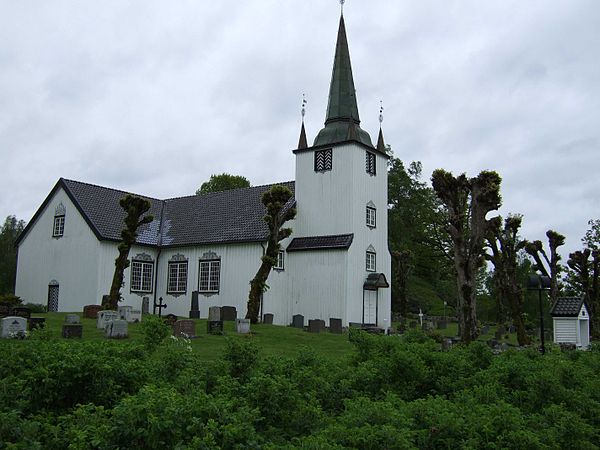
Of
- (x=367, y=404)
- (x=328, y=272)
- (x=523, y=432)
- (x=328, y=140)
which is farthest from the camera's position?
(x=328, y=140)

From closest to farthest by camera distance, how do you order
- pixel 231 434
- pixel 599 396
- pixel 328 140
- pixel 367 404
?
1. pixel 231 434
2. pixel 367 404
3. pixel 599 396
4. pixel 328 140

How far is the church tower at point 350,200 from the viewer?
33.1 meters

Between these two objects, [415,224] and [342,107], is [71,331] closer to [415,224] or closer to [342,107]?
[342,107]

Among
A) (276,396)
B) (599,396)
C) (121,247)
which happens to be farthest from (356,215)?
(276,396)

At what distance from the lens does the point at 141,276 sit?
1444 inches

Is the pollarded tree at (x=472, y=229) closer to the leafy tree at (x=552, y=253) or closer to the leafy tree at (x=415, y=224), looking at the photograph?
the leafy tree at (x=552, y=253)

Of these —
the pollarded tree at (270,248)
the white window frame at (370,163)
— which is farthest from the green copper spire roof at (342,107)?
the pollarded tree at (270,248)

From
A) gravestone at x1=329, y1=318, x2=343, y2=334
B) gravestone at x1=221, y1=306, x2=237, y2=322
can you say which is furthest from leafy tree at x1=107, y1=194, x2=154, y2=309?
gravestone at x1=329, y1=318, x2=343, y2=334

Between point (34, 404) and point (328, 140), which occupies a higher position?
point (328, 140)

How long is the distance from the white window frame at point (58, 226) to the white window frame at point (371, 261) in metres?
18.0

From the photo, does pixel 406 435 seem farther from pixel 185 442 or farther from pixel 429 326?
pixel 429 326

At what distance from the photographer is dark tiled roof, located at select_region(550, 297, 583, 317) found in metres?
29.4

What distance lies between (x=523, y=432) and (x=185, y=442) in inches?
143

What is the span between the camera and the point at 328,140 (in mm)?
35156
